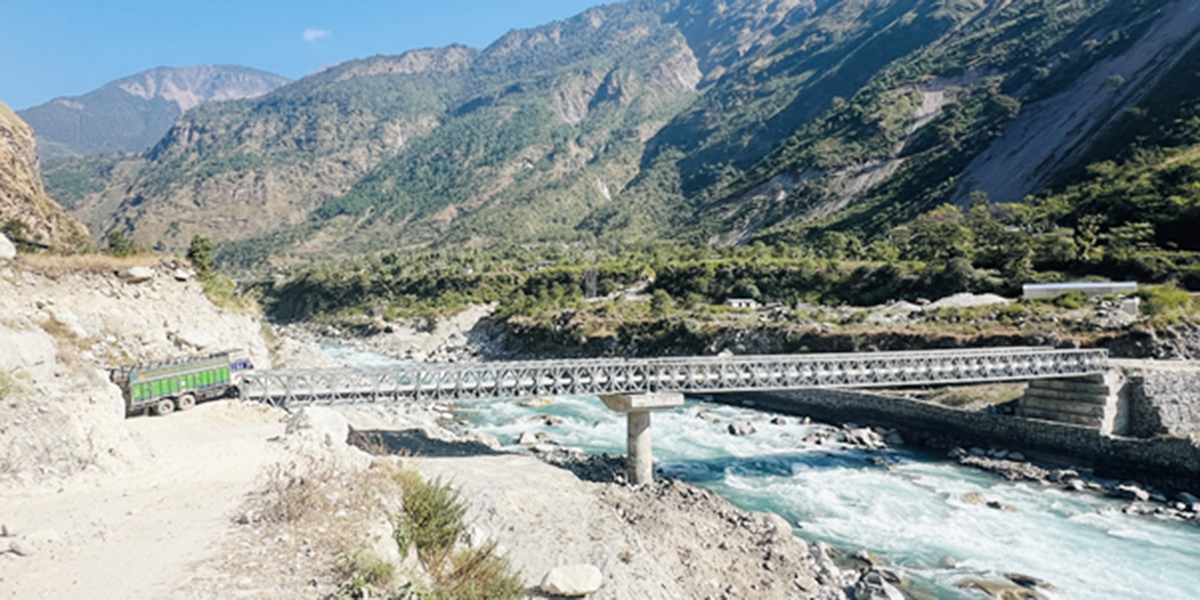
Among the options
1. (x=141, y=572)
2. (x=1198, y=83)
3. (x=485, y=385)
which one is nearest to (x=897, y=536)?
(x=485, y=385)

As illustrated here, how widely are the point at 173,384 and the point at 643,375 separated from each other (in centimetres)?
1629

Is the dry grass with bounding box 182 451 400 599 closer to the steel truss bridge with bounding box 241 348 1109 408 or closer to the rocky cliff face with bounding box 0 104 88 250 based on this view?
the steel truss bridge with bounding box 241 348 1109 408

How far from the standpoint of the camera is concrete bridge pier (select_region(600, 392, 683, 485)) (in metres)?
22.9

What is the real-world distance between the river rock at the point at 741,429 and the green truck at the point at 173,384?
22082 millimetres

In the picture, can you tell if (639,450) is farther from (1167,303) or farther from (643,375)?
(1167,303)

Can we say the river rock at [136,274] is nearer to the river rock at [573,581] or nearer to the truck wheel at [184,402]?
the truck wheel at [184,402]

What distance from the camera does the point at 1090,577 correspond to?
17016mm

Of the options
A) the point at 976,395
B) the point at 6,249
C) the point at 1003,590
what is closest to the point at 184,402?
the point at 6,249

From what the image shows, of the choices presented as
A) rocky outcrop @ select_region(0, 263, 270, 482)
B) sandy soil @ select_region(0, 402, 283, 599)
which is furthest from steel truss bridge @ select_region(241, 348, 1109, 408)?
rocky outcrop @ select_region(0, 263, 270, 482)

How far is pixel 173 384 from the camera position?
70.6 ft

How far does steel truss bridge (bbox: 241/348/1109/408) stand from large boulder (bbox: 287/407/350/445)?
1.16 m

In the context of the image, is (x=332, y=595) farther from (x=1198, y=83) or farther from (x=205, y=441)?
(x=1198, y=83)

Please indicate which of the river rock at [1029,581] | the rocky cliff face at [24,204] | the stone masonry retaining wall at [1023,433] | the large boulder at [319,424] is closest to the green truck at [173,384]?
the large boulder at [319,424]

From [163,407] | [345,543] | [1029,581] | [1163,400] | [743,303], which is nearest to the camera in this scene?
[345,543]
